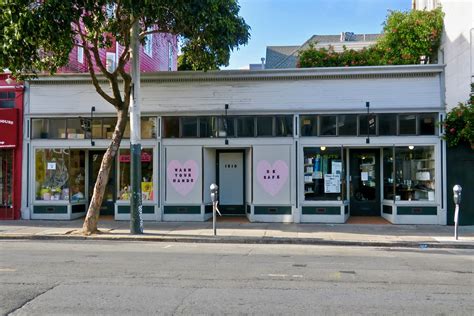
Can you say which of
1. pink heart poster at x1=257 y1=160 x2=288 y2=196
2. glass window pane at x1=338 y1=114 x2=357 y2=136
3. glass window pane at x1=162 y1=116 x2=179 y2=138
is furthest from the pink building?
glass window pane at x1=338 y1=114 x2=357 y2=136

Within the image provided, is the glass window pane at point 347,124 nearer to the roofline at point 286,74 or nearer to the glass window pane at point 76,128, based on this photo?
the roofline at point 286,74

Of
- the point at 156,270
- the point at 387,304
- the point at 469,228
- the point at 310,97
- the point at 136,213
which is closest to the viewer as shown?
the point at 387,304

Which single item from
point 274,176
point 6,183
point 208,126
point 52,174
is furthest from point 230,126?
point 6,183

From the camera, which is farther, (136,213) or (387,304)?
(136,213)

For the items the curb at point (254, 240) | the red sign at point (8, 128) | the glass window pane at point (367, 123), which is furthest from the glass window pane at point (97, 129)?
the glass window pane at point (367, 123)

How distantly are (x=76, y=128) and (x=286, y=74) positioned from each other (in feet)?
24.2

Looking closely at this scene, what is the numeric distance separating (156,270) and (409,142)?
1026 centimetres

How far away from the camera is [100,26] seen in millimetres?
12961

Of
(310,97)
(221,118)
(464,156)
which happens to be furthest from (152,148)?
(464,156)

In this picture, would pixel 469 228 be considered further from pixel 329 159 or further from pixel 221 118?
pixel 221 118

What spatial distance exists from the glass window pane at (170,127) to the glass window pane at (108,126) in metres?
1.78

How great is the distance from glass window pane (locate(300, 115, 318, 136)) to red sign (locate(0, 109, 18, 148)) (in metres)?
9.71

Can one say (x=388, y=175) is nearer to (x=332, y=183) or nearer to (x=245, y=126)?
(x=332, y=183)

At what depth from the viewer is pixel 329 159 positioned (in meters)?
16.1
